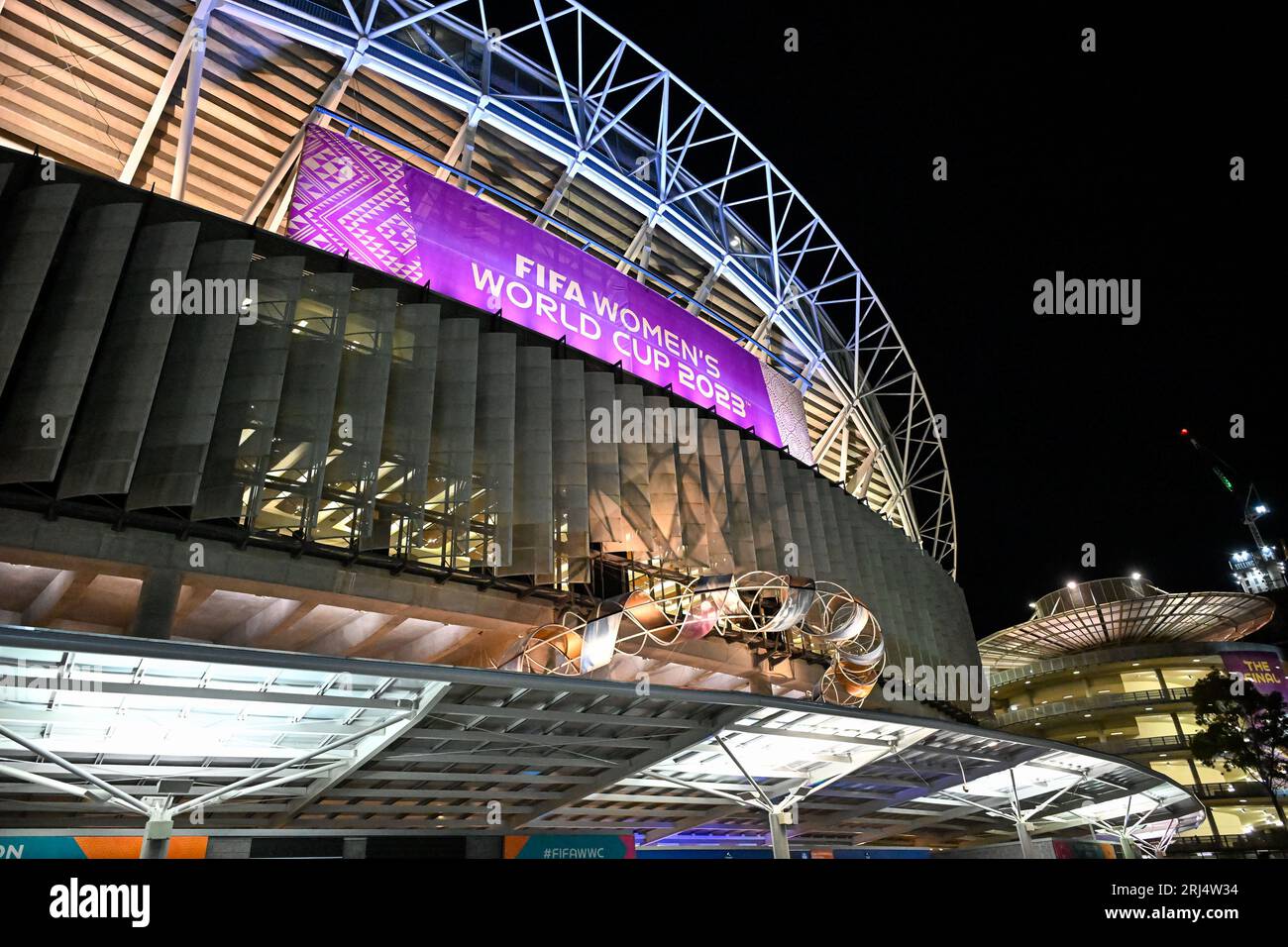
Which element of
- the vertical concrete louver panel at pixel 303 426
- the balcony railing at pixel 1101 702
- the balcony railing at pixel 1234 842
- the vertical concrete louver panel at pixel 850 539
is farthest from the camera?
the balcony railing at pixel 1101 702

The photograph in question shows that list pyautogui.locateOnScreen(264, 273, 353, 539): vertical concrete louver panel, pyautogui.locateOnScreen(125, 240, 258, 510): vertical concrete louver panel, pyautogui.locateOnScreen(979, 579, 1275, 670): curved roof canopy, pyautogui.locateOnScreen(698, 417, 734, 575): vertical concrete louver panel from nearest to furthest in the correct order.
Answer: pyautogui.locateOnScreen(125, 240, 258, 510): vertical concrete louver panel, pyautogui.locateOnScreen(264, 273, 353, 539): vertical concrete louver panel, pyautogui.locateOnScreen(698, 417, 734, 575): vertical concrete louver panel, pyautogui.locateOnScreen(979, 579, 1275, 670): curved roof canopy

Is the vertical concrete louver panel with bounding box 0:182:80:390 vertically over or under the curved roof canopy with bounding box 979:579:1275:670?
over

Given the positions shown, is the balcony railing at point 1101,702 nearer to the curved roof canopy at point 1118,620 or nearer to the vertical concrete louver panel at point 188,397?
the curved roof canopy at point 1118,620

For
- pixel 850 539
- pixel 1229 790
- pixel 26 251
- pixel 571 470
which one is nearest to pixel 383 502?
pixel 571 470

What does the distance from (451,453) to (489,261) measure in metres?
7.31

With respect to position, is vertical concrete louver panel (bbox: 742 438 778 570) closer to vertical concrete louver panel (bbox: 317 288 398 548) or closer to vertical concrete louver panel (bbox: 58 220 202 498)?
vertical concrete louver panel (bbox: 317 288 398 548)

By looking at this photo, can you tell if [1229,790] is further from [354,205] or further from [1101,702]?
[354,205]

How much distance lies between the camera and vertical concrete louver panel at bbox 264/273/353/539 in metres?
15.9

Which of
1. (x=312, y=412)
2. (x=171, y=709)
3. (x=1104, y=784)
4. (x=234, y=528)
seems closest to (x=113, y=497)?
(x=234, y=528)

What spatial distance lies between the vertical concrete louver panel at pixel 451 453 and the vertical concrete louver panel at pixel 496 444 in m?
0.49

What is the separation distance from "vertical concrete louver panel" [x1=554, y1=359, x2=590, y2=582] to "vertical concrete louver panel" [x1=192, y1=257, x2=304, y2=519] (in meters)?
6.86

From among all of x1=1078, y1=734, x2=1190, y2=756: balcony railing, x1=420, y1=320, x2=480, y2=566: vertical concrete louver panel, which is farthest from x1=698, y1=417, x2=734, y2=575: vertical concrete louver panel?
x1=1078, y1=734, x2=1190, y2=756: balcony railing

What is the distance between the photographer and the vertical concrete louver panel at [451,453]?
17.9 m

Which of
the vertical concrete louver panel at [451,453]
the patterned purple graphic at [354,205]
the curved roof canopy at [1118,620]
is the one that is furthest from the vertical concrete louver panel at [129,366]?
the curved roof canopy at [1118,620]
